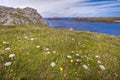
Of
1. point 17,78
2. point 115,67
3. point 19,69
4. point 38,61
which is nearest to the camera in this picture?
point 17,78

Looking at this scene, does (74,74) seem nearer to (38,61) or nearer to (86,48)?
(38,61)

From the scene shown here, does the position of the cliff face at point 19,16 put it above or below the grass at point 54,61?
below

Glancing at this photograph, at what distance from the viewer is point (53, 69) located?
9.23m

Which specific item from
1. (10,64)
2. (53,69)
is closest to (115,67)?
(53,69)

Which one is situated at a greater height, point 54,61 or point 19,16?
point 54,61

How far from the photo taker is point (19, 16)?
8450cm

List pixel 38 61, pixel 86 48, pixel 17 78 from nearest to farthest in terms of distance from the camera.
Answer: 1. pixel 17 78
2. pixel 38 61
3. pixel 86 48

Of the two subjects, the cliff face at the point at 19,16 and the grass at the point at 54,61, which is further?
the cliff face at the point at 19,16

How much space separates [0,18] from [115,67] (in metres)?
66.4

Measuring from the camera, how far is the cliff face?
7049cm

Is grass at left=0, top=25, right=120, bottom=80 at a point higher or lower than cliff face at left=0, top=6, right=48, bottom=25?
→ higher

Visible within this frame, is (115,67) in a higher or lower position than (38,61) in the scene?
lower

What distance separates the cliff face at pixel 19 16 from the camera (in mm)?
70494

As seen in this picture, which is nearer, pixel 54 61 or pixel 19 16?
pixel 54 61
